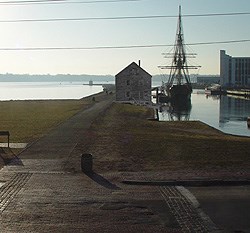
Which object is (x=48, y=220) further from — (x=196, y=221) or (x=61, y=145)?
(x=61, y=145)

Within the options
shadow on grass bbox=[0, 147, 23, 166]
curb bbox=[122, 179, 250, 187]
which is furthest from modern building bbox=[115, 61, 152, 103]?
curb bbox=[122, 179, 250, 187]

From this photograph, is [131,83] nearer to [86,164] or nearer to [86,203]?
[86,164]

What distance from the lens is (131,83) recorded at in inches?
3300

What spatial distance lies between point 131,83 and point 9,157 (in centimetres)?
6707

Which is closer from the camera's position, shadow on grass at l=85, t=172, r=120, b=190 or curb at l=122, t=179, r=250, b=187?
shadow on grass at l=85, t=172, r=120, b=190

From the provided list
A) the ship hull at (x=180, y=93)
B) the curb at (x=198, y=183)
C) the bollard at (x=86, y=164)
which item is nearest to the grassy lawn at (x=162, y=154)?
the bollard at (x=86, y=164)

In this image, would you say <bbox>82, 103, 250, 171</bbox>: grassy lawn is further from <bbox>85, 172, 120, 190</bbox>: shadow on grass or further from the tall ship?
the tall ship

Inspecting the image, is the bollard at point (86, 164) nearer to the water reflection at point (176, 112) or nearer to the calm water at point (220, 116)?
the calm water at point (220, 116)

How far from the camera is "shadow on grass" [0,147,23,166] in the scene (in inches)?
639

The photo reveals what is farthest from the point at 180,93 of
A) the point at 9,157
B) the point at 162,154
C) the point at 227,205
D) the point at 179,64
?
the point at 227,205

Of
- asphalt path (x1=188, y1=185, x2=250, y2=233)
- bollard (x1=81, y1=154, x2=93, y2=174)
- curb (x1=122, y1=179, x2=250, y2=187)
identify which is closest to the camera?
asphalt path (x1=188, y1=185, x2=250, y2=233)

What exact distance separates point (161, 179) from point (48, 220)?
4690 millimetres

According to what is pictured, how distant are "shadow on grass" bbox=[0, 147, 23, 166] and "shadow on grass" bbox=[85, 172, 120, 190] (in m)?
3.06

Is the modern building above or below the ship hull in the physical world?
above
